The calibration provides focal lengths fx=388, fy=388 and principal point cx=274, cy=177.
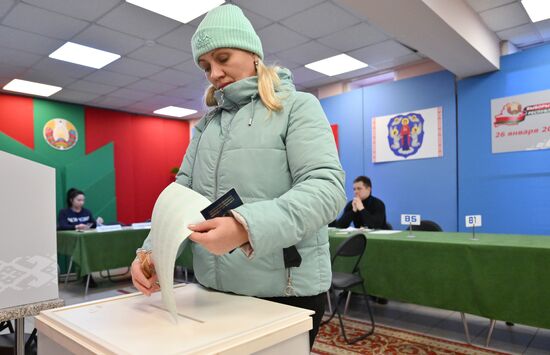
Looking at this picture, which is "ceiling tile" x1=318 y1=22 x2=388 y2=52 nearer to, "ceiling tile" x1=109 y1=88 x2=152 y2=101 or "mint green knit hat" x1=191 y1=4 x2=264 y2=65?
"ceiling tile" x1=109 y1=88 x2=152 y2=101

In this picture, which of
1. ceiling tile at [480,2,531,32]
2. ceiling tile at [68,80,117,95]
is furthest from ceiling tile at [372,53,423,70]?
ceiling tile at [68,80,117,95]

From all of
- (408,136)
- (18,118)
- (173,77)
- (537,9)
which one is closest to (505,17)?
(537,9)

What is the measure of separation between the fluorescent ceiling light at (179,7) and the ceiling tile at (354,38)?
1406mm

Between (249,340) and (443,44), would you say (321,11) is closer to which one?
(443,44)

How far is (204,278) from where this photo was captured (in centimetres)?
87

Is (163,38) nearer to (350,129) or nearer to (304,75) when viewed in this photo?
(304,75)

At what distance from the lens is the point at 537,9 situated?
398cm

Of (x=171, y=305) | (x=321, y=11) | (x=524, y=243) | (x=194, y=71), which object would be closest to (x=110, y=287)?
(x=194, y=71)

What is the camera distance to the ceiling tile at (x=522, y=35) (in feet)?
14.6

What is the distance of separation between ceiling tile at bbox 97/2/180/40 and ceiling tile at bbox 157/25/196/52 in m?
0.08

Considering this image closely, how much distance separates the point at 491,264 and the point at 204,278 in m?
2.33

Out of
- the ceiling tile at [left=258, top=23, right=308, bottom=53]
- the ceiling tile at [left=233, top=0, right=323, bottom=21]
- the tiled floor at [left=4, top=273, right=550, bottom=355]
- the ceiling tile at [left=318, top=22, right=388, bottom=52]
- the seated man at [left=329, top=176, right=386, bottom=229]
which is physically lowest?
the tiled floor at [left=4, top=273, right=550, bottom=355]

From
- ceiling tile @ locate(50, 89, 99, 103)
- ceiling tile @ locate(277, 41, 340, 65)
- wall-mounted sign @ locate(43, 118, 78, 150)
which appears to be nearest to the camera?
ceiling tile @ locate(277, 41, 340, 65)

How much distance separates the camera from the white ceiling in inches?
→ 145
